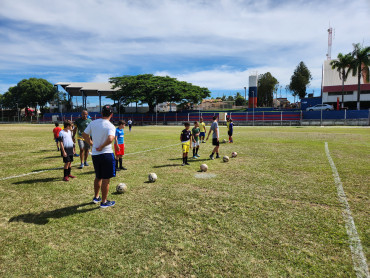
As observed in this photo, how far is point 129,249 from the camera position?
370 centimetres

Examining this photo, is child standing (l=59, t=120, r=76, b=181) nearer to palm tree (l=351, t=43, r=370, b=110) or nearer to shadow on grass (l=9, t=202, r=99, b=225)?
shadow on grass (l=9, t=202, r=99, b=225)

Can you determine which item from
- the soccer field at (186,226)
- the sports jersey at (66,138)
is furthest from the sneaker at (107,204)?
the sports jersey at (66,138)

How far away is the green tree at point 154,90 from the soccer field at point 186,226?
52413mm

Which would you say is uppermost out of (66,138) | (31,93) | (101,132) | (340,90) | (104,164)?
(31,93)

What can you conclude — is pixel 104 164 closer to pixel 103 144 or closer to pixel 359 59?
pixel 103 144

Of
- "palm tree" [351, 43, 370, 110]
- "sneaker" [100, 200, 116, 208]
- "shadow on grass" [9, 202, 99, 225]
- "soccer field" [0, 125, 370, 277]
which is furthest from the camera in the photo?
"palm tree" [351, 43, 370, 110]

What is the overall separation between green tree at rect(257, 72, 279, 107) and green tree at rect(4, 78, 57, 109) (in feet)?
250

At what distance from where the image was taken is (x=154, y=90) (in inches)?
2301

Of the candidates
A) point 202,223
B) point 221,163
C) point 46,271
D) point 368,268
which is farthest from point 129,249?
point 221,163

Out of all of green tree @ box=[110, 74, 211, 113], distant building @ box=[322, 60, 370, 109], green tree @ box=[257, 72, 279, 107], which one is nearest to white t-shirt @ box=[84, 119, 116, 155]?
green tree @ box=[110, 74, 211, 113]

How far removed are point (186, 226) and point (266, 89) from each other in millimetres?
85724

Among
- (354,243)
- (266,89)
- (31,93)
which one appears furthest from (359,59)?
(31,93)

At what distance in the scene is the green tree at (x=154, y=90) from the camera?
58.7 metres

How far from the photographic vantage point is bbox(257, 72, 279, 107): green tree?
8200 cm
